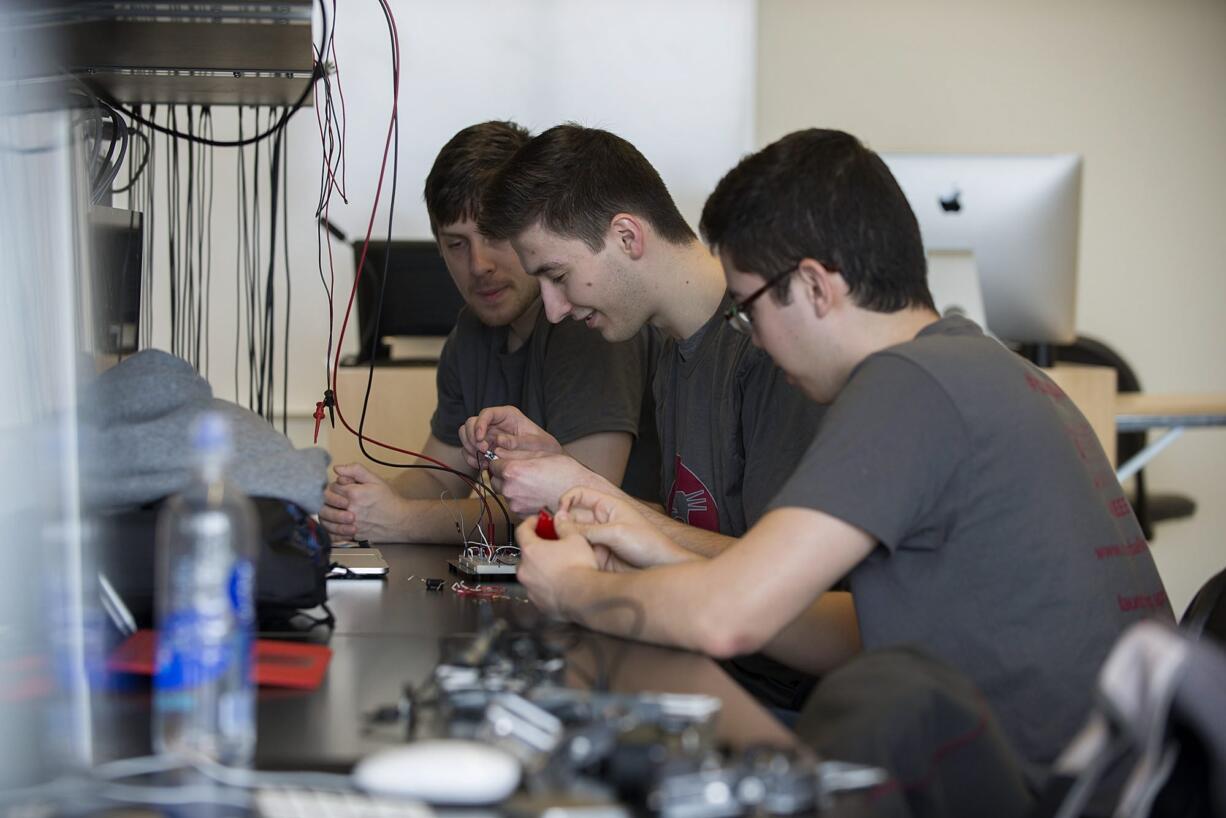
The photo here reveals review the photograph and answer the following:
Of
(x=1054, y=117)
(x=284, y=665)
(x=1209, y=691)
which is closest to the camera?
(x=1209, y=691)

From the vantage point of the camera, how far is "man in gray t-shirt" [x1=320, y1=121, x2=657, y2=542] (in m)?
2.15

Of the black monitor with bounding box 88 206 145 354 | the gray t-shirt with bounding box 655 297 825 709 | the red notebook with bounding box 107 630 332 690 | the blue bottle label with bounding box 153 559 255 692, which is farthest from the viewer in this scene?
the gray t-shirt with bounding box 655 297 825 709

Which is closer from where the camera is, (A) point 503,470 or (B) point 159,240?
(A) point 503,470

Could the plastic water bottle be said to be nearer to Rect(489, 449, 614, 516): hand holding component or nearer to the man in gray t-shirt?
Rect(489, 449, 614, 516): hand holding component

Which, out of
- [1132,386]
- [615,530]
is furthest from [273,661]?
[1132,386]

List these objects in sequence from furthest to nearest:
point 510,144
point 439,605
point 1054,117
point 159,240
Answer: point 1054,117
point 159,240
point 510,144
point 439,605

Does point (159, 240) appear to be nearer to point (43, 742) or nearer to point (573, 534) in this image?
point (573, 534)

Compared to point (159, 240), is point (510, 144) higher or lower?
higher

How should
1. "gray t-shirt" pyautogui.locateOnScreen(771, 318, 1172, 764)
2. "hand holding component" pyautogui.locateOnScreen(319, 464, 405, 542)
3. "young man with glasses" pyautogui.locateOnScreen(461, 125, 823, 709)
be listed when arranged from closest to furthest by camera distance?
"gray t-shirt" pyautogui.locateOnScreen(771, 318, 1172, 764) → "young man with glasses" pyautogui.locateOnScreen(461, 125, 823, 709) → "hand holding component" pyautogui.locateOnScreen(319, 464, 405, 542)

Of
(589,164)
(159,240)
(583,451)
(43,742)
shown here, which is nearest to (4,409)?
(43,742)

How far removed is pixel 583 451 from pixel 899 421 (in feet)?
3.35

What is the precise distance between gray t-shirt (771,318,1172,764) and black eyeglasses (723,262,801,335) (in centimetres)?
15

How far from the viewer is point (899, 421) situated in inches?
49.8

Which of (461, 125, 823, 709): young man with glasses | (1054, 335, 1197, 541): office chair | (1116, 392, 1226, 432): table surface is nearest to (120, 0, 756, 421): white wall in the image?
(1054, 335, 1197, 541): office chair
